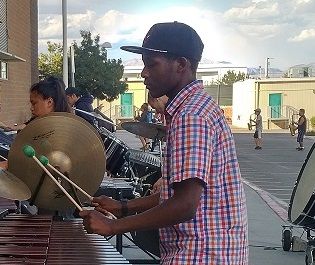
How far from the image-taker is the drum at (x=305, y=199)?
21.2 ft

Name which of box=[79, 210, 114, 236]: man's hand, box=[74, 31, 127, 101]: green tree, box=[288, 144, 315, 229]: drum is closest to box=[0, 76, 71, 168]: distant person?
box=[288, 144, 315, 229]: drum

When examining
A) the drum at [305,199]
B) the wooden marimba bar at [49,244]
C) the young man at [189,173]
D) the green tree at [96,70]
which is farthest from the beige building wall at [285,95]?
the young man at [189,173]

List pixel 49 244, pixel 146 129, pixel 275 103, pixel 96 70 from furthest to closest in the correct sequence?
pixel 275 103
pixel 96 70
pixel 146 129
pixel 49 244

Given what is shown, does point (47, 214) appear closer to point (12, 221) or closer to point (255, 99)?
point (12, 221)

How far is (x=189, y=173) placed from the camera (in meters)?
2.59

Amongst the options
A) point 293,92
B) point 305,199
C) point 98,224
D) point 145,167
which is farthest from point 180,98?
point 293,92

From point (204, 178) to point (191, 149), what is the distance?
120 mm

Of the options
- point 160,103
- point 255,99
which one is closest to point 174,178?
point 160,103

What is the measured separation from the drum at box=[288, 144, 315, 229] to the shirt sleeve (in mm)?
3975

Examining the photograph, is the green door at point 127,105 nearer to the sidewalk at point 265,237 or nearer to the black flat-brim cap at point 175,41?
the sidewalk at point 265,237

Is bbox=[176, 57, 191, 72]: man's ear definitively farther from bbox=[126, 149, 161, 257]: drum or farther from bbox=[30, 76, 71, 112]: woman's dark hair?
bbox=[126, 149, 161, 257]: drum

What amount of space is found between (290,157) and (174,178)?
23.1 meters

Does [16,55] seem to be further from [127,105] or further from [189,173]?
[127,105]

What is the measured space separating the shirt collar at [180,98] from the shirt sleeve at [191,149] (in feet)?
0.31
